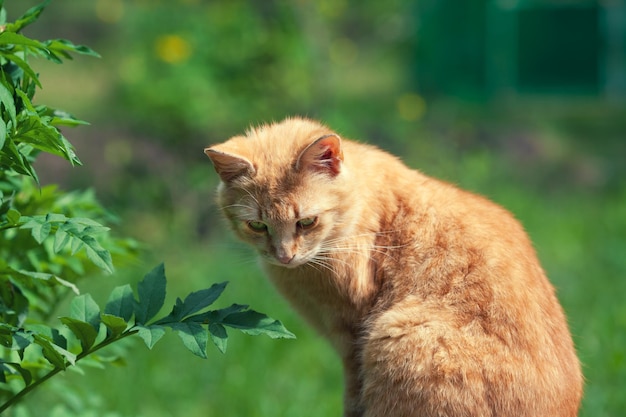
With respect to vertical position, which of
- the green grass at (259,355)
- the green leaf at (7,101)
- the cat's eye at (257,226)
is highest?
the green leaf at (7,101)

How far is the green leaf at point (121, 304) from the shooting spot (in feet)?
7.38

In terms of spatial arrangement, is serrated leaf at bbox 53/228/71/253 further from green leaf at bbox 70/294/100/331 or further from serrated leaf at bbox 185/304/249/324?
serrated leaf at bbox 185/304/249/324

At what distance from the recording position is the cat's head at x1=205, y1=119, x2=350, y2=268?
300 centimetres

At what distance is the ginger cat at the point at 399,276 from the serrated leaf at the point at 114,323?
912mm

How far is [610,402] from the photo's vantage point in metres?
4.16

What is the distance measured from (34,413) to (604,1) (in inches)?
329

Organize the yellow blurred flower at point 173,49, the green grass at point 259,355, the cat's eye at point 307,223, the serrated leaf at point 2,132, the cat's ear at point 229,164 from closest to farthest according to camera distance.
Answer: the serrated leaf at point 2,132 → the cat's ear at point 229,164 → the cat's eye at point 307,223 → the green grass at point 259,355 → the yellow blurred flower at point 173,49

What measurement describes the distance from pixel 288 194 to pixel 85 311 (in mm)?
999

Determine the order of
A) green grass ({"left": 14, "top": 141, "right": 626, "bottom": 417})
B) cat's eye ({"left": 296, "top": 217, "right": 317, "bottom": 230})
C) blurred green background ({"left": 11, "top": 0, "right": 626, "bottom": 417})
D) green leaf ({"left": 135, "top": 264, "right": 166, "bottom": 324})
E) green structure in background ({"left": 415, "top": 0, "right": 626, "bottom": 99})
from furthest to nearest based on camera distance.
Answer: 1. green structure in background ({"left": 415, "top": 0, "right": 626, "bottom": 99})
2. blurred green background ({"left": 11, "top": 0, "right": 626, "bottom": 417})
3. green grass ({"left": 14, "top": 141, "right": 626, "bottom": 417})
4. cat's eye ({"left": 296, "top": 217, "right": 317, "bottom": 230})
5. green leaf ({"left": 135, "top": 264, "right": 166, "bottom": 324})

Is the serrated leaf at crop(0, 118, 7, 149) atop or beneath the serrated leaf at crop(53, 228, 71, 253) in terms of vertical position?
atop

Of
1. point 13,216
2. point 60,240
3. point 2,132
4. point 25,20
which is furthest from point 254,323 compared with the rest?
point 25,20

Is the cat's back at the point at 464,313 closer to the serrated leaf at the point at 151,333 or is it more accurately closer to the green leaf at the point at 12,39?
the serrated leaf at the point at 151,333

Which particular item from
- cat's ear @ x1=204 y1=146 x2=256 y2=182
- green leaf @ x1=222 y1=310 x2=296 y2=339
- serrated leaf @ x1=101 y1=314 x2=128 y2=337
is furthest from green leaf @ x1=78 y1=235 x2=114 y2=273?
cat's ear @ x1=204 y1=146 x2=256 y2=182

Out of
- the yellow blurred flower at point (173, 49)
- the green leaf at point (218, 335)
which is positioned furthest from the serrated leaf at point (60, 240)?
the yellow blurred flower at point (173, 49)
